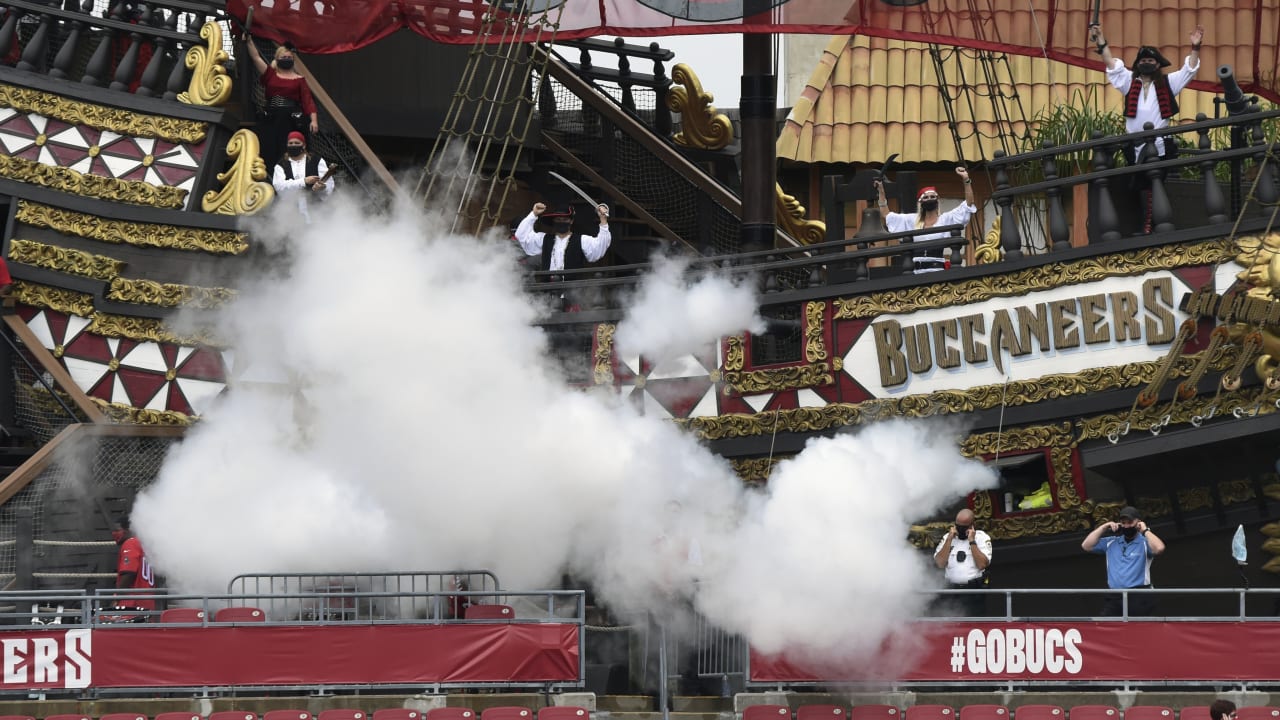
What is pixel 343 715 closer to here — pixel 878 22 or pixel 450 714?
pixel 450 714

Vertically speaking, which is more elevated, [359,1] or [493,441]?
[359,1]

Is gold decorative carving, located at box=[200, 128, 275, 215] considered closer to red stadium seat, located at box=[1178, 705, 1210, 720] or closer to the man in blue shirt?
the man in blue shirt

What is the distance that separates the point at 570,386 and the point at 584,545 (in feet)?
5.55

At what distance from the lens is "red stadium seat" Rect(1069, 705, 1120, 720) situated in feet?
48.0

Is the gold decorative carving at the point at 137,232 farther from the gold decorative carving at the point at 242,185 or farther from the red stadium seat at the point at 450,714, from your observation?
the red stadium seat at the point at 450,714

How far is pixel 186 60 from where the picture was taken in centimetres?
1953

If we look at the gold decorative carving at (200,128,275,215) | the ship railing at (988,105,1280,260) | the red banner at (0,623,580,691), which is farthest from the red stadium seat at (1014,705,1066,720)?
the gold decorative carving at (200,128,275,215)

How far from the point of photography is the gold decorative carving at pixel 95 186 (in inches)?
753

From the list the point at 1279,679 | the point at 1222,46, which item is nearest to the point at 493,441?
the point at 1279,679

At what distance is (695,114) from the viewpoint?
23.2 m

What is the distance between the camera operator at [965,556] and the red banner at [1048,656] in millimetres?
995

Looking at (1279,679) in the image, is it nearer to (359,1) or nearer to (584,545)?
(584,545)

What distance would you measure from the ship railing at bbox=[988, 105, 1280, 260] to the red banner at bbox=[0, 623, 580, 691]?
5419 millimetres

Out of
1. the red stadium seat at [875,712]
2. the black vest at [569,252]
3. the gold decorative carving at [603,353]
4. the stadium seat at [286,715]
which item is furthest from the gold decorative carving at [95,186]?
the red stadium seat at [875,712]
